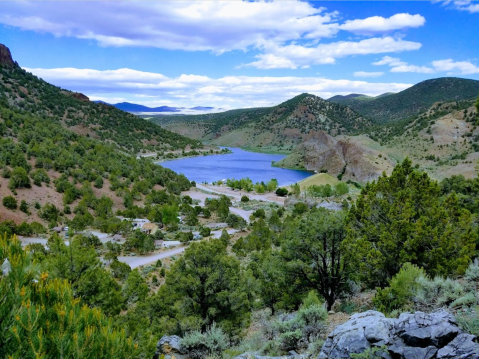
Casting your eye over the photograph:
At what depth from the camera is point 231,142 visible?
169500 millimetres

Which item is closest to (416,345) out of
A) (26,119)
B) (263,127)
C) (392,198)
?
(392,198)

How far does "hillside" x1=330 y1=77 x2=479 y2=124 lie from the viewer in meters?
112

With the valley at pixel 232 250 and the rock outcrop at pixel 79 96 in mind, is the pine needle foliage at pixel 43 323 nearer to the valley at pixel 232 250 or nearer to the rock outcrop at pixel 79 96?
the valley at pixel 232 250

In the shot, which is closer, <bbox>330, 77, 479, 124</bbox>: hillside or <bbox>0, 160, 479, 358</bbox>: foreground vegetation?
<bbox>0, 160, 479, 358</bbox>: foreground vegetation

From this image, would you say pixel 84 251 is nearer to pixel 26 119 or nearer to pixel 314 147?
pixel 26 119

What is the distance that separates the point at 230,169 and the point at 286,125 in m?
63.0

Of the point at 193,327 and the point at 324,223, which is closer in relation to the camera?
the point at 193,327

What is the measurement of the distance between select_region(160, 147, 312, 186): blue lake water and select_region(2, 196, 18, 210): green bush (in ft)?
151

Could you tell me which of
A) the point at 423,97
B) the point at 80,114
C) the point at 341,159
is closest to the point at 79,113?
the point at 80,114

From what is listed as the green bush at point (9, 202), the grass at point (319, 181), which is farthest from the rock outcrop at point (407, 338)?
the grass at point (319, 181)

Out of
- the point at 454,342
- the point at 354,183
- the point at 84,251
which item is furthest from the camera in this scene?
the point at 354,183

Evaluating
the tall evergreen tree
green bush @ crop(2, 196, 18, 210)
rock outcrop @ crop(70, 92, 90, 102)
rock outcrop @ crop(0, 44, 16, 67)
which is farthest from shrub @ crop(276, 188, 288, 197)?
rock outcrop @ crop(70, 92, 90, 102)

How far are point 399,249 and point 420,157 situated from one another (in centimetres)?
5698

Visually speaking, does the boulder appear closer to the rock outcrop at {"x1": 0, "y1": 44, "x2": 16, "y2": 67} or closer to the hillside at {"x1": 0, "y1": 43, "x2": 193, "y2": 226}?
the hillside at {"x1": 0, "y1": 43, "x2": 193, "y2": 226}
